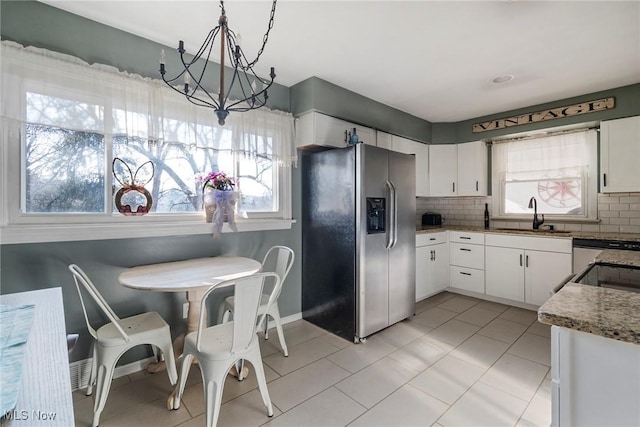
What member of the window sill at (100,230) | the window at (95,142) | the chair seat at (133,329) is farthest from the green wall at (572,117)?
the chair seat at (133,329)

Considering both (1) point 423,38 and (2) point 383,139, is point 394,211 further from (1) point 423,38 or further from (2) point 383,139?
(1) point 423,38

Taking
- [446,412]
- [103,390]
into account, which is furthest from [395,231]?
[103,390]

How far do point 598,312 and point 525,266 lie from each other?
119 inches

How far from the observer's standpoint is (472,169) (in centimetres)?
418

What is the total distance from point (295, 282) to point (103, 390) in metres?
1.84

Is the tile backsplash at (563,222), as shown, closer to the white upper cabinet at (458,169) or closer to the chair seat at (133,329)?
the white upper cabinet at (458,169)

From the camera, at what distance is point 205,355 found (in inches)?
61.1

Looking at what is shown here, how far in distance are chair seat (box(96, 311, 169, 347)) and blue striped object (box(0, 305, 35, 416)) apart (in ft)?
2.59

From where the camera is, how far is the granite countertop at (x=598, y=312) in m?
0.75

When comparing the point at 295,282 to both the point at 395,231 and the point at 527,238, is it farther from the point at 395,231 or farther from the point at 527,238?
the point at 527,238

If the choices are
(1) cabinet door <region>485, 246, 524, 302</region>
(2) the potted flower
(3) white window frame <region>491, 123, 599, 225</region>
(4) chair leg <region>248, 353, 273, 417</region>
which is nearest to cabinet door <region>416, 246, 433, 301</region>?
(1) cabinet door <region>485, 246, 524, 302</region>

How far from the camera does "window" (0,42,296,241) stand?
1.79 meters

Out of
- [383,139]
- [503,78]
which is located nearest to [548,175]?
[503,78]

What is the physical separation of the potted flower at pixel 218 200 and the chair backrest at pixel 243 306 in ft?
3.32
